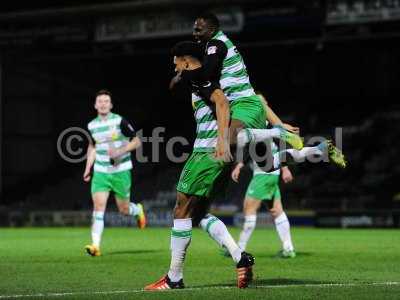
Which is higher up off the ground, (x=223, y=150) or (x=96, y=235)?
(x=223, y=150)

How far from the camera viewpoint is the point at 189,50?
8336 millimetres

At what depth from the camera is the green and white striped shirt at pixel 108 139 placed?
46.9 ft

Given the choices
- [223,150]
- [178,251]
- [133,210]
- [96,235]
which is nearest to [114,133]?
[133,210]

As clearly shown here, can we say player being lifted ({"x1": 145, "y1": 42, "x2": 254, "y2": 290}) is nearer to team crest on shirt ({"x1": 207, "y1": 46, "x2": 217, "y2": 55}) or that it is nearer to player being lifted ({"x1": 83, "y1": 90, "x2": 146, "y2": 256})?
team crest on shirt ({"x1": 207, "y1": 46, "x2": 217, "y2": 55})

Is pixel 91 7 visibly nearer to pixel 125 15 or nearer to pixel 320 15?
pixel 125 15

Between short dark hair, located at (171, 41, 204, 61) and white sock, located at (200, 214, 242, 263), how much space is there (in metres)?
1.57

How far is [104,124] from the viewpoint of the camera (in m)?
14.4

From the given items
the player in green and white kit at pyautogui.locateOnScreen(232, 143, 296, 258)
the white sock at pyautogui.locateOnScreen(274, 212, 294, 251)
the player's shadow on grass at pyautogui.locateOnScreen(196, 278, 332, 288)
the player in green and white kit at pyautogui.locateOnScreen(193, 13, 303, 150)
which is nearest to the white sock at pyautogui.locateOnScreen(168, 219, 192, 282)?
the player's shadow on grass at pyautogui.locateOnScreen(196, 278, 332, 288)

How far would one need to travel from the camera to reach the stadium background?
27.1 meters

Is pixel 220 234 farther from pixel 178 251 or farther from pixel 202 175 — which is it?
pixel 202 175

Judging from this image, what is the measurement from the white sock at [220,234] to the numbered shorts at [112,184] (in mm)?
5669

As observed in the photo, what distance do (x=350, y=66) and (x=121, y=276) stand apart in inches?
983

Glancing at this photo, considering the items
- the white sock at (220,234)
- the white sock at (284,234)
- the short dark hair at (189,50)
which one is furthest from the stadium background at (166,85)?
the short dark hair at (189,50)

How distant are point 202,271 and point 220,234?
7.07 feet
